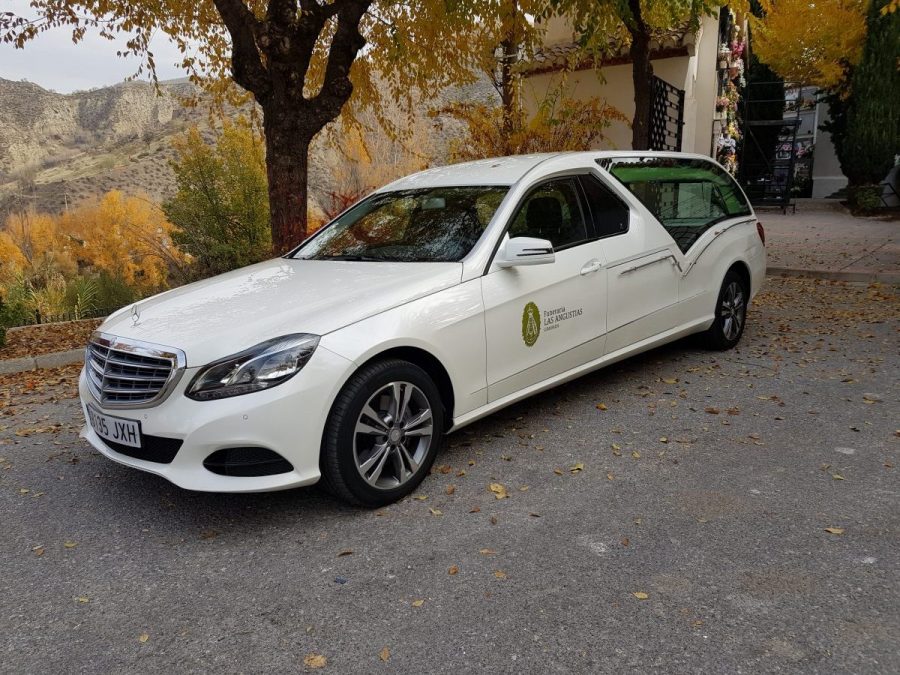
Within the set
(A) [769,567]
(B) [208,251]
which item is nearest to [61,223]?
(B) [208,251]

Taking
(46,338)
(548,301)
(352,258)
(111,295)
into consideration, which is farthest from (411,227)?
(111,295)

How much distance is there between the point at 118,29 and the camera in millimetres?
9914

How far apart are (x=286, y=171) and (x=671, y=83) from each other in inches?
392

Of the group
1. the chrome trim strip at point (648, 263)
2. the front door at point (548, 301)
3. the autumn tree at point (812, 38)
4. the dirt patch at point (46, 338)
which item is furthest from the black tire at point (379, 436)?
the autumn tree at point (812, 38)

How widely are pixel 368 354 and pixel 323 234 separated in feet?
6.28

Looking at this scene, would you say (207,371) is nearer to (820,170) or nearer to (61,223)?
(820,170)

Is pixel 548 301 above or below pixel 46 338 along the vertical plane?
above

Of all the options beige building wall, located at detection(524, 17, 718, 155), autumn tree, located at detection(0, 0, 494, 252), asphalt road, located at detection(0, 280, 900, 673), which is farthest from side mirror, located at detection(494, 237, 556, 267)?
beige building wall, located at detection(524, 17, 718, 155)

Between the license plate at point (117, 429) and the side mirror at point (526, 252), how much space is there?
6.78ft

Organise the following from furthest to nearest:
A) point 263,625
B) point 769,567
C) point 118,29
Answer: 1. point 118,29
2. point 769,567
3. point 263,625

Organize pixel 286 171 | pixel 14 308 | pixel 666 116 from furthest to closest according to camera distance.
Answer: pixel 666 116 → pixel 14 308 → pixel 286 171

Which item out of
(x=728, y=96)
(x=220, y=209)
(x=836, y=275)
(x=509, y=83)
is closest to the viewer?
(x=836, y=275)

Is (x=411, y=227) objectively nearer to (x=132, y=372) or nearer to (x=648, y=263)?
(x=648, y=263)

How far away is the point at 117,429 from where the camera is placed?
337cm
